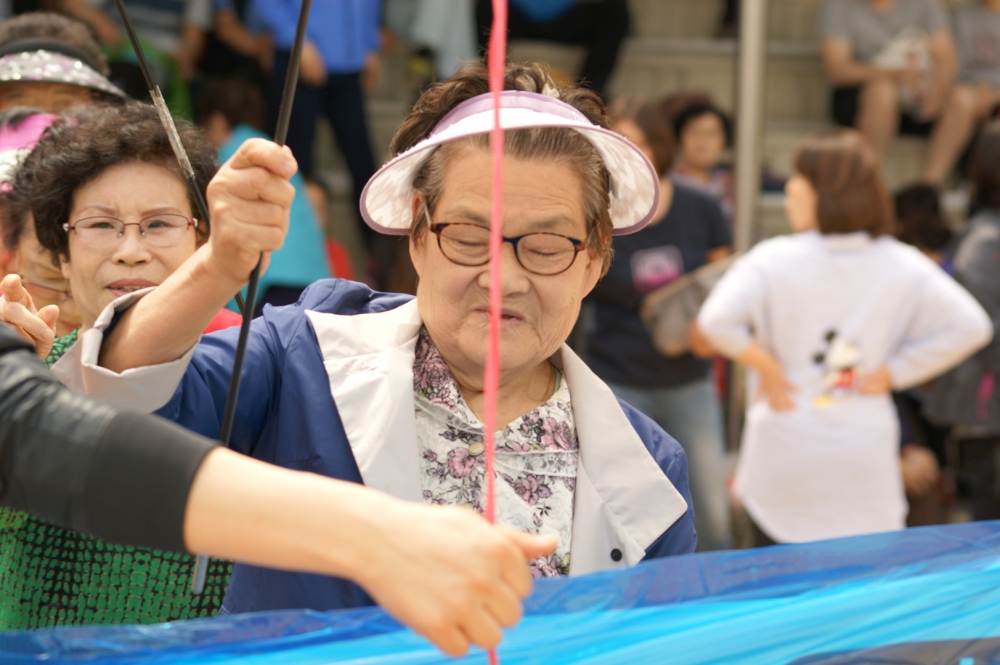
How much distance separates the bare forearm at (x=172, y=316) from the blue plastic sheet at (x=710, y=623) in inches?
10.9

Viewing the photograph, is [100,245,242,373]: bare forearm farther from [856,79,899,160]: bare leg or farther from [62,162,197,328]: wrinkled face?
[856,79,899,160]: bare leg

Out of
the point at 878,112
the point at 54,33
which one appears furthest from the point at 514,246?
the point at 878,112

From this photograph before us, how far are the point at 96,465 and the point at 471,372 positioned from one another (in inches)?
28.0

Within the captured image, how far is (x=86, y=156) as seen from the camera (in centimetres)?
159

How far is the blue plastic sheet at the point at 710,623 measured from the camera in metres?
1.12

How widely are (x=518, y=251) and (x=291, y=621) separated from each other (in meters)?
0.51

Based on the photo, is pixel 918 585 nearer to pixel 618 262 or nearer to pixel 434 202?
pixel 434 202

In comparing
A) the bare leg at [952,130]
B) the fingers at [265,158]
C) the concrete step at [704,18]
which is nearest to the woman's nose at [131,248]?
the fingers at [265,158]

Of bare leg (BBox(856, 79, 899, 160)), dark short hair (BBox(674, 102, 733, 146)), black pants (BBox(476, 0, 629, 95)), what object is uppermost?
black pants (BBox(476, 0, 629, 95))

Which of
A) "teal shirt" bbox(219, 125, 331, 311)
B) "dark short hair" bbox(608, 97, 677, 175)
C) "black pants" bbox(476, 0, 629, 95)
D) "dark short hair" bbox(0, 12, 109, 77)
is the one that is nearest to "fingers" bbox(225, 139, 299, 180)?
"dark short hair" bbox(0, 12, 109, 77)

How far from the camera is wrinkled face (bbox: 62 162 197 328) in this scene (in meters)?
1.58

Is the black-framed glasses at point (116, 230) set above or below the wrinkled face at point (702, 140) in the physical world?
below

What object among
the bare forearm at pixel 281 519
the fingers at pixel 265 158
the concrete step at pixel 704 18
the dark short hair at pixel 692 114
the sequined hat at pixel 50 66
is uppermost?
the concrete step at pixel 704 18

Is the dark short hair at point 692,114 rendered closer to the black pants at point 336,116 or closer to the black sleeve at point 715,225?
the black sleeve at point 715,225
